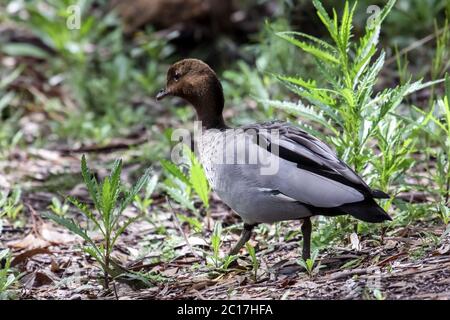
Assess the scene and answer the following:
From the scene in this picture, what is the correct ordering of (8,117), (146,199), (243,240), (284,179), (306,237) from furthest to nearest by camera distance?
(8,117) < (146,199) < (243,240) < (306,237) < (284,179)

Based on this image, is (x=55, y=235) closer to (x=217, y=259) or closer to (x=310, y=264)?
(x=217, y=259)

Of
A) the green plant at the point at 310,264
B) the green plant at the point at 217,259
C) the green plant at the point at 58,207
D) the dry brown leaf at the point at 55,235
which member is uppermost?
the green plant at the point at 58,207

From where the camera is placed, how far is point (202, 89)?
17.3 feet

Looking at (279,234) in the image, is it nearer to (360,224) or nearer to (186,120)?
(360,224)

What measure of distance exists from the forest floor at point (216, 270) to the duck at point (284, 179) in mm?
247

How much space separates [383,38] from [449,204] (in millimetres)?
4069

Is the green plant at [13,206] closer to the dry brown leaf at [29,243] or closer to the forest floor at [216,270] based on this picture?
the forest floor at [216,270]

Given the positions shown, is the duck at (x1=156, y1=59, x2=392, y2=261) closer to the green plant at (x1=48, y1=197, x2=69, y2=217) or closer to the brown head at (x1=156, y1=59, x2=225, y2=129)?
the brown head at (x1=156, y1=59, x2=225, y2=129)

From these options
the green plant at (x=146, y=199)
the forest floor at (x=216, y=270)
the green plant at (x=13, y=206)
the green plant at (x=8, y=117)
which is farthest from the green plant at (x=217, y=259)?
the green plant at (x=8, y=117)

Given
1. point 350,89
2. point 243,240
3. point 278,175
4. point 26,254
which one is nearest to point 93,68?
point 26,254

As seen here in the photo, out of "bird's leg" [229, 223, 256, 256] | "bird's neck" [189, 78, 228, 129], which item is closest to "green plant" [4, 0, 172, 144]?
"bird's neck" [189, 78, 228, 129]

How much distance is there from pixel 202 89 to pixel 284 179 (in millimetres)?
1291

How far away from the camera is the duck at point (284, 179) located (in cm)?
404
